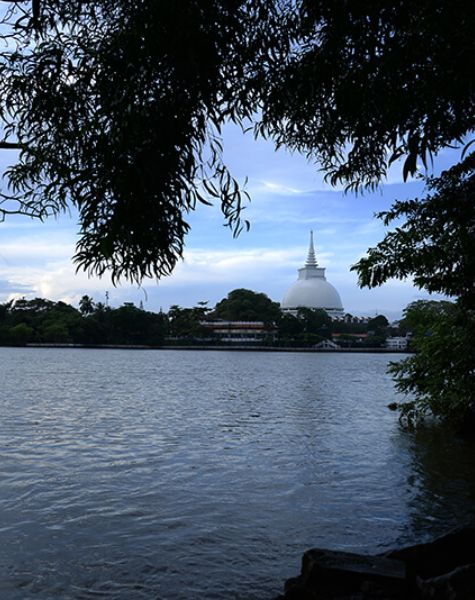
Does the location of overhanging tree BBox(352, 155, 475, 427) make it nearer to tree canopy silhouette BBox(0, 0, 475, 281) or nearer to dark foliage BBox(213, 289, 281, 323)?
tree canopy silhouette BBox(0, 0, 475, 281)

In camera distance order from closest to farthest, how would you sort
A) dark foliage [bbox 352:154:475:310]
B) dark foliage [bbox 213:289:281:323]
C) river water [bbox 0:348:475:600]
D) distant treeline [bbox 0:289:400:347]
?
river water [bbox 0:348:475:600] < dark foliage [bbox 352:154:475:310] < distant treeline [bbox 0:289:400:347] < dark foliage [bbox 213:289:281:323]

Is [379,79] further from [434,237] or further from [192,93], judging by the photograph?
[434,237]

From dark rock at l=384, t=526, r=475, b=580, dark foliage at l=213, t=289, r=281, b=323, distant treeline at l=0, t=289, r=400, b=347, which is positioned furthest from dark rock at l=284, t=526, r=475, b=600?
dark foliage at l=213, t=289, r=281, b=323

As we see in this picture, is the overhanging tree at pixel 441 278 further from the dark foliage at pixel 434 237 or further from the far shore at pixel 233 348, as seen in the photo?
the far shore at pixel 233 348

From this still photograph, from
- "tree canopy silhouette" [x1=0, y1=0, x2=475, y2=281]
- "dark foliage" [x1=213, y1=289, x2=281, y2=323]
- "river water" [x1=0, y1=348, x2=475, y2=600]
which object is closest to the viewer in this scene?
"tree canopy silhouette" [x1=0, y1=0, x2=475, y2=281]

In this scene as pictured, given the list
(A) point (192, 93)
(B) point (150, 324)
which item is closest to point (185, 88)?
(A) point (192, 93)

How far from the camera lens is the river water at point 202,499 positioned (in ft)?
27.5

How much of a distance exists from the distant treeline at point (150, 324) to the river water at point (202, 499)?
4766 inches

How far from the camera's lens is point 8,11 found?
6246 millimetres

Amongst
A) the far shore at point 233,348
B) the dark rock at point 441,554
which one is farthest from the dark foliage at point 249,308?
the dark rock at point 441,554

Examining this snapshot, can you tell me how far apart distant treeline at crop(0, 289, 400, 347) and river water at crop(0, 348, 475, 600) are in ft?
397

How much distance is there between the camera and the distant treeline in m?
141

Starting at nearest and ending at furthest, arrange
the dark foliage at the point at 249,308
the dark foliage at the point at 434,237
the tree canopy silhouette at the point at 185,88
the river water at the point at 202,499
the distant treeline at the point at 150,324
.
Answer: the tree canopy silhouette at the point at 185,88, the river water at the point at 202,499, the dark foliage at the point at 434,237, the distant treeline at the point at 150,324, the dark foliage at the point at 249,308

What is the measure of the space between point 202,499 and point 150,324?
138 metres
